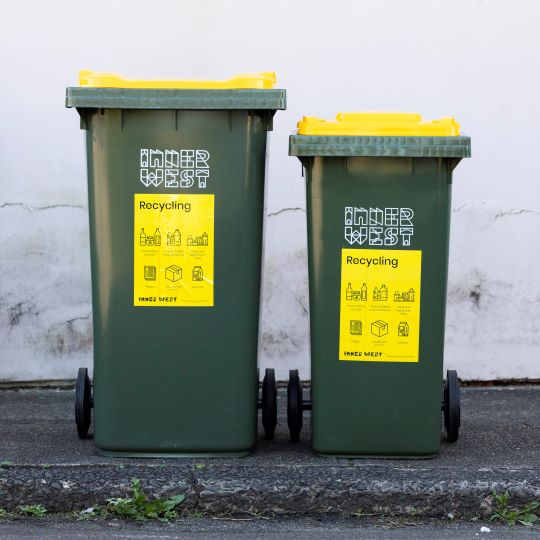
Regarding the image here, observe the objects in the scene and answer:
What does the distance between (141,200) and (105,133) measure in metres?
0.31

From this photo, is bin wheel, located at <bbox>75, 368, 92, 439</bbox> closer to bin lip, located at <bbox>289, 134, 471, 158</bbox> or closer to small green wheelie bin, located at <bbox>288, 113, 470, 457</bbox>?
small green wheelie bin, located at <bbox>288, 113, 470, 457</bbox>

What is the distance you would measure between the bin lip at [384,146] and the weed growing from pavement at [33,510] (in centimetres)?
171

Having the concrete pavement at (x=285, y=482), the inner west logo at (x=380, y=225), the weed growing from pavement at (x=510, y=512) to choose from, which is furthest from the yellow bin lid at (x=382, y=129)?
the weed growing from pavement at (x=510, y=512)

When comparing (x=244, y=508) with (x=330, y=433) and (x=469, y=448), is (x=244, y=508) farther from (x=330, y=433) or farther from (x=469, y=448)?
(x=469, y=448)

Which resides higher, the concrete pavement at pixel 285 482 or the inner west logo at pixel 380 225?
the inner west logo at pixel 380 225

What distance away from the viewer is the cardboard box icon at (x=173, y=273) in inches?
178

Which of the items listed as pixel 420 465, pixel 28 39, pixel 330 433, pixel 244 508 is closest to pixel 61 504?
pixel 244 508

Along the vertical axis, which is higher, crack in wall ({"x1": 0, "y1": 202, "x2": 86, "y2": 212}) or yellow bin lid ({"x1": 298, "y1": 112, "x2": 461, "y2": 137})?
yellow bin lid ({"x1": 298, "y1": 112, "x2": 461, "y2": 137})

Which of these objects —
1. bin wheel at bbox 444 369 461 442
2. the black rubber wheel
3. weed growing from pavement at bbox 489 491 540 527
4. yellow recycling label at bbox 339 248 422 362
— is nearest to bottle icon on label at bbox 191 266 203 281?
yellow recycling label at bbox 339 248 422 362

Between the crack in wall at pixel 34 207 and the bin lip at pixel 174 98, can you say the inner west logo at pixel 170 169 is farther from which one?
the crack in wall at pixel 34 207

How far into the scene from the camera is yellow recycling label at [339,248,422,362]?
4512 mm

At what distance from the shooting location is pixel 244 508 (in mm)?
4320

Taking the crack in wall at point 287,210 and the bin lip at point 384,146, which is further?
the crack in wall at point 287,210

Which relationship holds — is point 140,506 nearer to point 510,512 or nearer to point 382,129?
point 510,512
